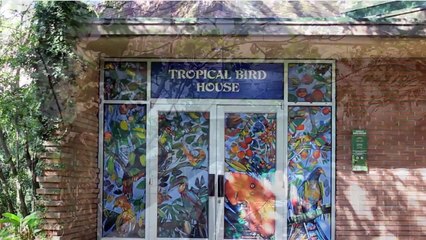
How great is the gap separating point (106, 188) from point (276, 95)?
8.43 feet

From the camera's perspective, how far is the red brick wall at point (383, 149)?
726 cm

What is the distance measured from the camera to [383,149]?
734cm

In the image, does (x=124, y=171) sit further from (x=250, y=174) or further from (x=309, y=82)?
(x=309, y=82)

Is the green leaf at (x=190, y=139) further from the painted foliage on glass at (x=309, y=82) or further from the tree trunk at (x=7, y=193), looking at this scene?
the tree trunk at (x=7, y=193)

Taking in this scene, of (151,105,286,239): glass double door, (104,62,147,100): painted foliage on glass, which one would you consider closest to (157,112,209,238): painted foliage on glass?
(151,105,286,239): glass double door

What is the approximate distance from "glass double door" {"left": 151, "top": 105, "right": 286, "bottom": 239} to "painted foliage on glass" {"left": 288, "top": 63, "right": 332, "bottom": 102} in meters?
0.36

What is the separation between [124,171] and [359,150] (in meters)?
3.08

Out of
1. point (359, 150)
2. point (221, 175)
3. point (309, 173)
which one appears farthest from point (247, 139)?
point (359, 150)

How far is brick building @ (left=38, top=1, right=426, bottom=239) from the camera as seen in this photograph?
286 inches

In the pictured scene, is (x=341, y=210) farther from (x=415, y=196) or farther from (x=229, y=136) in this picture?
(x=229, y=136)

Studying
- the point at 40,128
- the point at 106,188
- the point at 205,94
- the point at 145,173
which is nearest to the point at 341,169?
the point at 205,94

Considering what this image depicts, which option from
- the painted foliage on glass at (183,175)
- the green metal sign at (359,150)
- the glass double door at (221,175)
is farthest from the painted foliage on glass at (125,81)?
the green metal sign at (359,150)

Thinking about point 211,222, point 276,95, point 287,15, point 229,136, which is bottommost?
point 211,222

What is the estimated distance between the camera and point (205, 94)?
7.61m
